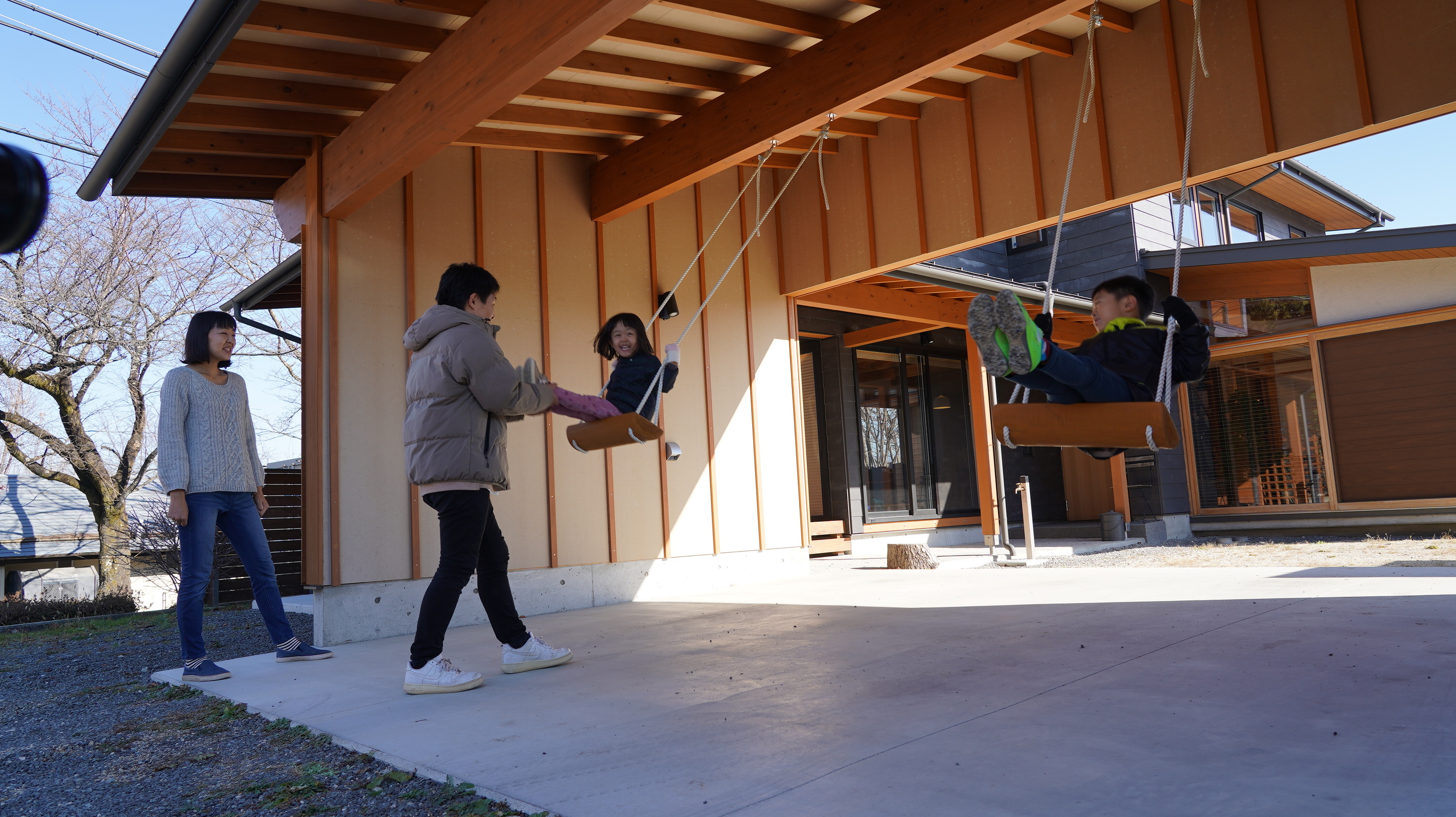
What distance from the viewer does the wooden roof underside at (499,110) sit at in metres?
4.09

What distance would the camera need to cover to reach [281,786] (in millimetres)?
2135

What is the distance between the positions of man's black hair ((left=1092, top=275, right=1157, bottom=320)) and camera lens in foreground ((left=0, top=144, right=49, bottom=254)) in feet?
11.0

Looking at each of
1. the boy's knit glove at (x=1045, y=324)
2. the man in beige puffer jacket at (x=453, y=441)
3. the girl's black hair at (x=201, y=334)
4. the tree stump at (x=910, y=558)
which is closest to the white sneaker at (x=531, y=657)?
the man in beige puffer jacket at (x=453, y=441)

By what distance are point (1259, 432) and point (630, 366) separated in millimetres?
8885

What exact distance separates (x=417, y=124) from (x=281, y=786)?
2990 mm

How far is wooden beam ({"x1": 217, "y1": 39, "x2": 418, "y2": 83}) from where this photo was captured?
4.02 meters

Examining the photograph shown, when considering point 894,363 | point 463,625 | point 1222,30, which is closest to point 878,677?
point 463,625

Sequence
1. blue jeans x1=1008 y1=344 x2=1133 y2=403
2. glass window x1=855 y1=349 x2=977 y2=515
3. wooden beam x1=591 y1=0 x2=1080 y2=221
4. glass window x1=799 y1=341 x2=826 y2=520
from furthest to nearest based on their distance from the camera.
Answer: glass window x1=855 y1=349 x2=977 y2=515 < glass window x1=799 y1=341 x2=826 y2=520 < wooden beam x1=591 y1=0 x2=1080 y2=221 < blue jeans x1=1008 y1=344 x2=1133 y2=403

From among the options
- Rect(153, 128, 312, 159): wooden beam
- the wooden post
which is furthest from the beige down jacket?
the wooden post

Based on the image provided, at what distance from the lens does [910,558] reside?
24.8ft

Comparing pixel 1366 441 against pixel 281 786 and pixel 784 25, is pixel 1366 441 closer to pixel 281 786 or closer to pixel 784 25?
pixel 784 25

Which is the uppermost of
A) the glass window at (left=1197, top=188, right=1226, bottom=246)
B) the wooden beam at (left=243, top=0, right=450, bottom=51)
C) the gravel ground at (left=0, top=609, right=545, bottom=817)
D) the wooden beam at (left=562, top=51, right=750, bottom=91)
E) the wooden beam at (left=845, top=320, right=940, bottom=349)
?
the glass window at (left=1197, top=188, right=1226, bottom=246)

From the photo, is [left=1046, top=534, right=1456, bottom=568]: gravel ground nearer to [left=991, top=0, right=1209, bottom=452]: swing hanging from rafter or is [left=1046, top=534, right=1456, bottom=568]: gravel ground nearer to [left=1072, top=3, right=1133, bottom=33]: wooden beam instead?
[left=1072, top=3, right=1133, bottom=33]: wooden beam

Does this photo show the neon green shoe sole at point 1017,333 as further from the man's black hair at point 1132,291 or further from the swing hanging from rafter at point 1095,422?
the man's black hair at point 1132,291
